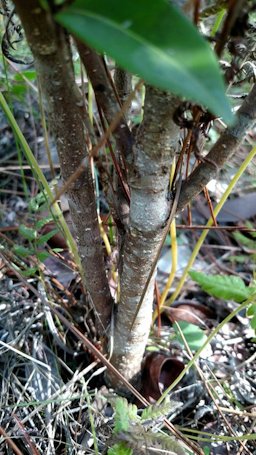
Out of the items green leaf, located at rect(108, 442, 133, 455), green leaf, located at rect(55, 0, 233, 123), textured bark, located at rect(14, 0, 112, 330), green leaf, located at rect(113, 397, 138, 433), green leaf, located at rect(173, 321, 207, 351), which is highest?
green leaf, located at rect(55, 0, 233, 123)

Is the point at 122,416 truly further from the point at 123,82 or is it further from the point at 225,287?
the point at 123,82

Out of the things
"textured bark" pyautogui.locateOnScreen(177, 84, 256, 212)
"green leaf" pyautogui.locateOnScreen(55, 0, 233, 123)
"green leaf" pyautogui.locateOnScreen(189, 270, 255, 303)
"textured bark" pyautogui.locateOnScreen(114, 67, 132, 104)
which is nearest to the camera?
"green leaf" pyautogui.locateOnScreen(55, 0, 233, 123)

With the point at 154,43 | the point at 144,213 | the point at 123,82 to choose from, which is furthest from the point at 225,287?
the point at 154,43

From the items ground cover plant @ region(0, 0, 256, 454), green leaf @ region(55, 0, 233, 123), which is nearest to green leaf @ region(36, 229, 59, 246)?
ground cover plant @ region(0, 0, 256, 454)

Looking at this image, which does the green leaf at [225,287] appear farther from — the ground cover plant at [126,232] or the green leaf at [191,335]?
the green leaf at [191,335]

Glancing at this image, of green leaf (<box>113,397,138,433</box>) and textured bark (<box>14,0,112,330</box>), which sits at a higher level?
textured bark (<box>14,0,112,330</box>)

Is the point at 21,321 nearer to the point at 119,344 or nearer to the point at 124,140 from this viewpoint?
the point at 119,344

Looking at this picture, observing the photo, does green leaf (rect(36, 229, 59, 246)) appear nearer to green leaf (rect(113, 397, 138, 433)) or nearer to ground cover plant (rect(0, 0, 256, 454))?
ground cover plant (rect(0, 0, 256, 454))
